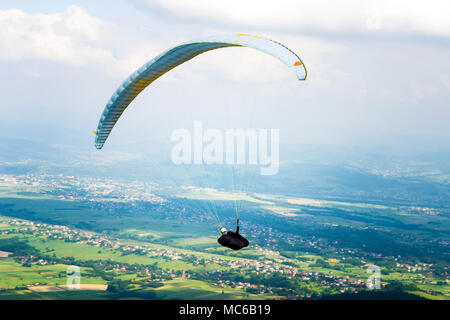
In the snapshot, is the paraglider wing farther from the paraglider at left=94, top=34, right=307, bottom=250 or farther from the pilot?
the pilot

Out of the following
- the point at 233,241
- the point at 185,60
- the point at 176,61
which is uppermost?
the point at 185,60

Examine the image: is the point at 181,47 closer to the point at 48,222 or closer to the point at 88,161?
the point at 48,222

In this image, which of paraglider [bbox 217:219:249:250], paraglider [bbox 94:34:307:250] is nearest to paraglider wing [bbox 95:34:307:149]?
paraglider [bbox 94:34:307:250]

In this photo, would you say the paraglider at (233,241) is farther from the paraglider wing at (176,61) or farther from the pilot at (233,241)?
the paraglider wing at (176,61)

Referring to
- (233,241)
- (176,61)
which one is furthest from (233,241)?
(176,61)

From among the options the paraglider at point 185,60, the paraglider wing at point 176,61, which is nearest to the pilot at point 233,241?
the paraglider at point 185,60

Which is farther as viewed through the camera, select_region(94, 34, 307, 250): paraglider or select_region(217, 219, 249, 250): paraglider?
select_region(217, 219, 249, 250): paraglider

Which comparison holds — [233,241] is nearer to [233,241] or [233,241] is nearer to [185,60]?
[233,241]

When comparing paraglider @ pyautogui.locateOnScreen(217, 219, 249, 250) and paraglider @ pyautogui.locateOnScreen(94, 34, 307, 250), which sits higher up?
paraglider @ pyautogui.locateOnScreen(94, 34, 307, 250)
